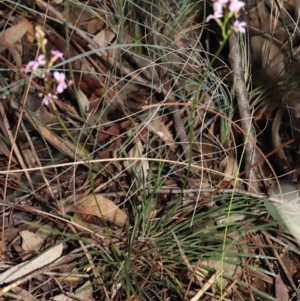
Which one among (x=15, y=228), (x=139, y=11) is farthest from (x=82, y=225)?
(x=139, y=11)

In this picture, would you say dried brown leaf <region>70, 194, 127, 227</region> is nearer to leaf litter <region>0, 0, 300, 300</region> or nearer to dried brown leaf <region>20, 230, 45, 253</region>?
leaf litter <region>0, 0, 300, 300</region>

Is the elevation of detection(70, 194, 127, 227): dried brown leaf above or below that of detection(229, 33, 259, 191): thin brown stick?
below

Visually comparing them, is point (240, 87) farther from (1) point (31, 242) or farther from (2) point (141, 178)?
(1) point (31, 242)

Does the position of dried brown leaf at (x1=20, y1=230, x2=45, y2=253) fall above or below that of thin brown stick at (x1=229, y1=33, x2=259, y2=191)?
below

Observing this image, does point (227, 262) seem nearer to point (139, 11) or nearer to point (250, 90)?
point (250, 90)

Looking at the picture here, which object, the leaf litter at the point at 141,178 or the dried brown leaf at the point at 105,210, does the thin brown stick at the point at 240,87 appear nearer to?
the leaf litter at the point at 141,178

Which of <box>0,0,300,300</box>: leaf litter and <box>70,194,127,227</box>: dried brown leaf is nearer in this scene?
<box>0,0,300,300</box>: leaf litter

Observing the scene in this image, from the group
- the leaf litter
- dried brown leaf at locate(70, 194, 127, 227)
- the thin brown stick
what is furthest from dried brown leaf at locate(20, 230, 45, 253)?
the thin brown stick

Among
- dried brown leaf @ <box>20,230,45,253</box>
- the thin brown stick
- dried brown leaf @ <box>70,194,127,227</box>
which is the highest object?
the thin brown stick

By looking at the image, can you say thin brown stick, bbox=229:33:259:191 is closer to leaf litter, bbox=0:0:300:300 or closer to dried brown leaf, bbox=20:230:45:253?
leaf litter, bbox=0:0:300:300
